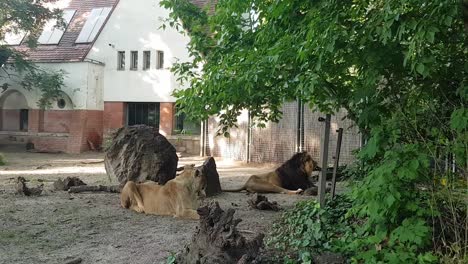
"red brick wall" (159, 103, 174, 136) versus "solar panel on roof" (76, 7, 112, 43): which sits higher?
"solar panel on roof" (76, 7, 112, 43)

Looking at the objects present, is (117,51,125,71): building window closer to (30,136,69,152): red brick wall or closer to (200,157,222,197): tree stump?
(30,136,69,152): red brick wall

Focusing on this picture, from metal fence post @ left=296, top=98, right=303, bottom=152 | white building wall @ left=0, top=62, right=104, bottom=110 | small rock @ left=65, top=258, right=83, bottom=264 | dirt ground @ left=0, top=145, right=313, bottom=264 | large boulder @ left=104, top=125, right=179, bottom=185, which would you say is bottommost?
small rock @ left=65, top=258, right=83, bottom=264

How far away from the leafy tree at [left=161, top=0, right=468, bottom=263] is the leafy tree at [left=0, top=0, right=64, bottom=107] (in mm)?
19006

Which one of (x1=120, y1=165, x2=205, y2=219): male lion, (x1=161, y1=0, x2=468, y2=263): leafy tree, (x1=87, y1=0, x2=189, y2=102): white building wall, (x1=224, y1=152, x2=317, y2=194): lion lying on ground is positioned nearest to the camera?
(x1=161, y1=0, x2=468, y2=263): leafy tree

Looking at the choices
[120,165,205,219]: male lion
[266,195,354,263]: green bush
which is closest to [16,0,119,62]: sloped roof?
[120,165,205,219]: male lion

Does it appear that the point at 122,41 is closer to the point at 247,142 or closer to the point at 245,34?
the point at 247,142

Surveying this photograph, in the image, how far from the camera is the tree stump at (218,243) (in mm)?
4594

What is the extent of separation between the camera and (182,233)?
21.9 feet

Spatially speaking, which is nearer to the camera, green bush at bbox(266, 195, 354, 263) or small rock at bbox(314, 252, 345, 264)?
small rock at bbox(314, 252, 345, 264)

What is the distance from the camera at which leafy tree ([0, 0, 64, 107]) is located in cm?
2214

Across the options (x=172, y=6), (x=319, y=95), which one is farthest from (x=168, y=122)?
(x=319, y=95)

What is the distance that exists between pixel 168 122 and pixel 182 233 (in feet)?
57.5

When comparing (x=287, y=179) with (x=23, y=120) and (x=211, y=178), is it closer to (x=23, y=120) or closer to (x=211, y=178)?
(x=211, y=178)

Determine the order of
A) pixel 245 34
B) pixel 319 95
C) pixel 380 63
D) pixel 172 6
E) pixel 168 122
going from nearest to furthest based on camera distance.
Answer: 1. pixel 380 63
2. pixel 319 95
3. pixel 245 34
4. pixel 172 6
5. pixel 168 122
